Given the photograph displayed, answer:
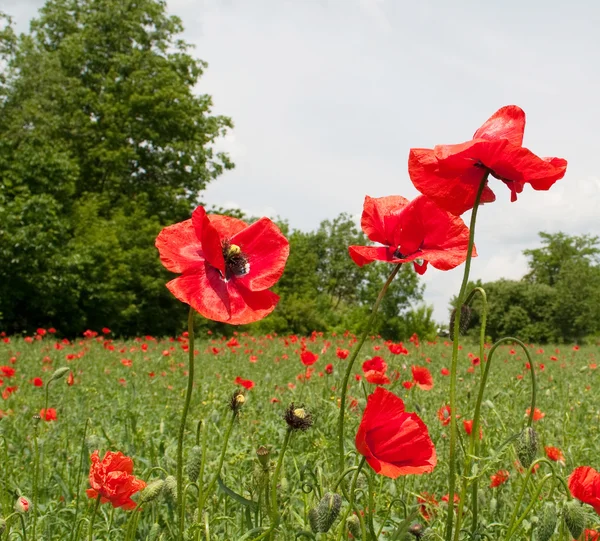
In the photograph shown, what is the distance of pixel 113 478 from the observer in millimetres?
1382

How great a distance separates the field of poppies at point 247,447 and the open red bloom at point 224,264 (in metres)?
0.26

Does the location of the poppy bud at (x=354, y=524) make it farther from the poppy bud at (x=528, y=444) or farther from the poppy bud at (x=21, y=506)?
the poppy bud at (x=21, y=506)

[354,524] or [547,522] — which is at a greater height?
[547,522]

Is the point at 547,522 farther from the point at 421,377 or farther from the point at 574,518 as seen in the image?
the point at 421,377

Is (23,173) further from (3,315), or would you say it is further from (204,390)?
(204,390)

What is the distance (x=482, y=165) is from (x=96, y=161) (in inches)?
858

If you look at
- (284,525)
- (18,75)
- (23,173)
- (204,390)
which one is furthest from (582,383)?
(18,75)

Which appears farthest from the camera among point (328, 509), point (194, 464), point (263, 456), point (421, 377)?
point (421, 377)

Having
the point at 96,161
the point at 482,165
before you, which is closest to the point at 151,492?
Answer: the point at 482,165

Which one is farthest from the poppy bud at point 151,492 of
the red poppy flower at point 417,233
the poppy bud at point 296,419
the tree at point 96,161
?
the tree at point 96,161

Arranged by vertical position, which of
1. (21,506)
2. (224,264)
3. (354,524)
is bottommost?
(21,506)

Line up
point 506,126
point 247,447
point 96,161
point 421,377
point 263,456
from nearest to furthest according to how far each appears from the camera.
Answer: point 506,126 < point 263,456 < point 247,447 < point 421,377 < point 96,161

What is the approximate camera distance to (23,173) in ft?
Result: 54.5

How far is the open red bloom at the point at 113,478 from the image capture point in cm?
138
